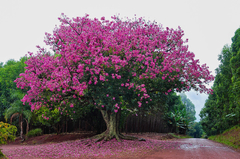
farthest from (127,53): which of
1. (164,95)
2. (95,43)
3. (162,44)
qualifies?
(164,95)

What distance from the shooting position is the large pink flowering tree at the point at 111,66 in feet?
37.0

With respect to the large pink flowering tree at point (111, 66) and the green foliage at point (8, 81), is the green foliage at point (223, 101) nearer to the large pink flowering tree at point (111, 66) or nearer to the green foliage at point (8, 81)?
the large pink flowering tree at point (111, 66)

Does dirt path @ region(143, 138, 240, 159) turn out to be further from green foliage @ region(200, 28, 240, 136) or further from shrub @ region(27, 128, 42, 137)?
shrub @ region(27, 128, 42, 137)

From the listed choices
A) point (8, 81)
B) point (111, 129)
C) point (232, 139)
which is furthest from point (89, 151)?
point (8, 81)

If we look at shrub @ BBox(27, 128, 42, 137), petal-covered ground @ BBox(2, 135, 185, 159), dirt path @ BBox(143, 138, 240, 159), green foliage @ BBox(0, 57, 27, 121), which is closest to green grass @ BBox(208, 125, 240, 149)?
dirt path @ BBox(143, 138, 240, 159)

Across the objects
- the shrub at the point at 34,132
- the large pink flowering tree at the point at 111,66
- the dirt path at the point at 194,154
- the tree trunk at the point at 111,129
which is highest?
the large pink flowering tree at the point at 111,66

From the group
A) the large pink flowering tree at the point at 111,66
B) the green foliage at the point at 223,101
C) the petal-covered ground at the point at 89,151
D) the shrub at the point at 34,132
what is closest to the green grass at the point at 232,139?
the green foliage at the point at 223,101

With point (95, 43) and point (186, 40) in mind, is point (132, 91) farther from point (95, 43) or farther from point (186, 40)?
point (186, 40)

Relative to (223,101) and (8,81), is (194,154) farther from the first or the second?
(8,81)

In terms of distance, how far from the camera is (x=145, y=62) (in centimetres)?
1180

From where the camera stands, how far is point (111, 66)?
11.1 m

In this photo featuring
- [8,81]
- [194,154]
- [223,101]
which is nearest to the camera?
[194,154]

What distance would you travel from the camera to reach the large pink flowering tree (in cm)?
1127

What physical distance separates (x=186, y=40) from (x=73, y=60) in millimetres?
7938
